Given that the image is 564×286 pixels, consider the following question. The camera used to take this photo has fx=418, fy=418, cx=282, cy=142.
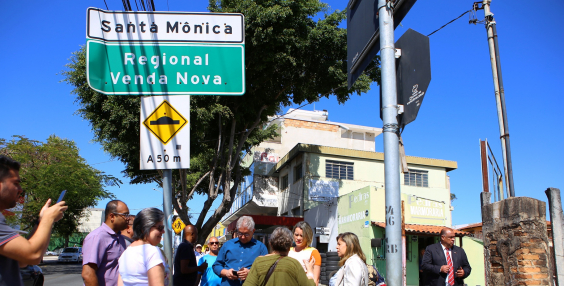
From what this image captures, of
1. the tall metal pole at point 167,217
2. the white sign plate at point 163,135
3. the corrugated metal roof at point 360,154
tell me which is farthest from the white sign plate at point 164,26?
the corrugated metal roof at point 360,154

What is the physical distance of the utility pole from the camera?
6.27 metres

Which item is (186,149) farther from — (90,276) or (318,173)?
(318,173)

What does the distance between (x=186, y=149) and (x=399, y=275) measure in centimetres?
202

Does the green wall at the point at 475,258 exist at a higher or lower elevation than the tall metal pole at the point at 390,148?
lower

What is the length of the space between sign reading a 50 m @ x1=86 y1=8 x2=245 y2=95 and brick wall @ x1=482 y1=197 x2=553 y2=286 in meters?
2.91

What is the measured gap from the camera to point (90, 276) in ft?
11.3

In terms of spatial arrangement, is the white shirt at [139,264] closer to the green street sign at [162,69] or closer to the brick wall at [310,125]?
the green street sign at [162,69]

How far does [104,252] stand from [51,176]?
2551 centimetres

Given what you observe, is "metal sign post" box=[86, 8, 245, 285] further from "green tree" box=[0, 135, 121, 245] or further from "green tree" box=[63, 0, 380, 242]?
"green tree" box=[0, 135, 121, 245]

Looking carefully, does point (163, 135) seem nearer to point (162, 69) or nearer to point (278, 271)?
point (162, 69)

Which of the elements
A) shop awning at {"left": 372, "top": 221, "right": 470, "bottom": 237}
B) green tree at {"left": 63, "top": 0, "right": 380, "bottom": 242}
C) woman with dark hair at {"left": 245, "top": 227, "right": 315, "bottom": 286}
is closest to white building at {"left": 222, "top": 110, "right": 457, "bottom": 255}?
shop awning at {"left": 372, "top": 221, "right": 470, "bottom": 237}

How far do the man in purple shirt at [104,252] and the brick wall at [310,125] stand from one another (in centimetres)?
3365

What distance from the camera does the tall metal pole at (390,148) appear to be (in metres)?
3.16

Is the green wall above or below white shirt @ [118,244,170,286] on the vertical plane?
below
